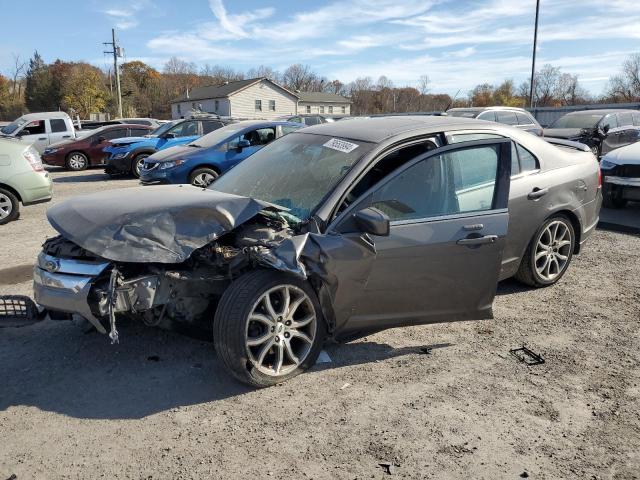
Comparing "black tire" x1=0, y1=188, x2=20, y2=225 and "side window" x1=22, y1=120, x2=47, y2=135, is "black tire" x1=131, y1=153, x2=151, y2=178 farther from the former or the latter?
"side window" x1=22, y1=120, x2=47, y2=135

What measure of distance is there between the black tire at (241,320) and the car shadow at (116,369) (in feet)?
0.60

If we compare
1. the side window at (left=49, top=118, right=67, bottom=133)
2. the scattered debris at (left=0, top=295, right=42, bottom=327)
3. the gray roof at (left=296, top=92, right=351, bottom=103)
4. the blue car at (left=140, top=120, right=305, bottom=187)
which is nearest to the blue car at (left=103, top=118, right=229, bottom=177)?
the blue car at (left=140, top=120, right=305, bottom=187)

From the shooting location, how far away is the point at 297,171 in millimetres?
4215

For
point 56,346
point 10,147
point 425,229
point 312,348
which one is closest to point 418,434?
point 312,348

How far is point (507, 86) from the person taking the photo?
8350 cm

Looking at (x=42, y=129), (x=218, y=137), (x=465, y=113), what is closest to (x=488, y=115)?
(x=465, y=113)

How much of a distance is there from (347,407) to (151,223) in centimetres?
172

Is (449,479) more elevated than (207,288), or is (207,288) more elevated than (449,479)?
(207,288)

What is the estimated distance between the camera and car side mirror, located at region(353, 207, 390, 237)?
3.37m

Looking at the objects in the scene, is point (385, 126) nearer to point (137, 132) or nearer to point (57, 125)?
point (137, 132)

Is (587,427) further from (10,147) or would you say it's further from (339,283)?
(10,147)

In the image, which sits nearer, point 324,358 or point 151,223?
point 151,223

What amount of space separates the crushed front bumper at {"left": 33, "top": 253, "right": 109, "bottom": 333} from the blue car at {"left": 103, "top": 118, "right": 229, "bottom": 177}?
11750mm

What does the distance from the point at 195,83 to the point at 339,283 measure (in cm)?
9689
